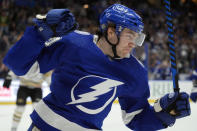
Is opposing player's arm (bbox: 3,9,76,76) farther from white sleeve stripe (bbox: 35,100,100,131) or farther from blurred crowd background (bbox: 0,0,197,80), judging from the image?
blurred crowd background (bbox: 0,0,197,80)

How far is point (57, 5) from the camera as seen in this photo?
12164 mm

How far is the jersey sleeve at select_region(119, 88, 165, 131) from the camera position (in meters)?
1.84

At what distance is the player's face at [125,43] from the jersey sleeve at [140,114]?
32 cm

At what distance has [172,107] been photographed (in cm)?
172

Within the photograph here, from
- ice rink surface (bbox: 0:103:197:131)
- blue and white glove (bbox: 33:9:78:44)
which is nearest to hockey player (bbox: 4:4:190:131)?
blue and white glove (bbox: 33:9:78:44)

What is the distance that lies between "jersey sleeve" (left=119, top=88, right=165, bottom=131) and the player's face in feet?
1.05

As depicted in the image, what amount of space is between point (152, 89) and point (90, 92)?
583 cm

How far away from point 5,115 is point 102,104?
450cm

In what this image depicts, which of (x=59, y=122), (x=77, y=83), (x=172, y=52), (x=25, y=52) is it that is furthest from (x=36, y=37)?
(x=172, y=52)

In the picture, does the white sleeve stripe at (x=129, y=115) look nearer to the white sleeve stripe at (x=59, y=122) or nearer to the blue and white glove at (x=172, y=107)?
the blue and white glove at (x=172, y=107)

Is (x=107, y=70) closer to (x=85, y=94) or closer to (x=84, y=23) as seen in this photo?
(x=85, y=94)

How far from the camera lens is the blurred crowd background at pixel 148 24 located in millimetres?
8094

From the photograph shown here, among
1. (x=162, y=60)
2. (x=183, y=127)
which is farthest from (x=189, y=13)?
(x=183, y=127)

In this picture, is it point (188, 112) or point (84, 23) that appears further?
point (84, 23)
